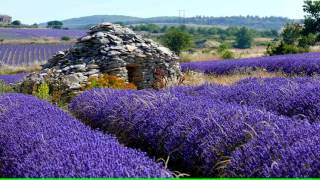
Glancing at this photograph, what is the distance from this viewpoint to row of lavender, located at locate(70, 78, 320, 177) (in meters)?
3.42

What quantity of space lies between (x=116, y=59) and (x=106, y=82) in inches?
54.6

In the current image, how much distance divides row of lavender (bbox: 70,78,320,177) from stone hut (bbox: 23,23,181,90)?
435cm

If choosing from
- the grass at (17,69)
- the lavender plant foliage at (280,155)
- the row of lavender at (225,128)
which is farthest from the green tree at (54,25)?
the lavender plant foliage at (280,155)

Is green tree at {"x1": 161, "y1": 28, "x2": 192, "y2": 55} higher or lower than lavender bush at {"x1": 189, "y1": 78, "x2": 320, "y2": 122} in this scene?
lower

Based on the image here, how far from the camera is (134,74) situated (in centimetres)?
1306

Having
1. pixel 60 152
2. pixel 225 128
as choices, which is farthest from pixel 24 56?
pixel 60 152

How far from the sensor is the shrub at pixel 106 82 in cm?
1100

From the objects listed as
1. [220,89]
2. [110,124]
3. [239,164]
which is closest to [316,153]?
[239,164]

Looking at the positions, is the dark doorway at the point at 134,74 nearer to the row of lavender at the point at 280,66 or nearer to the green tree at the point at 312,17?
the row of lavender at the point at 280,66

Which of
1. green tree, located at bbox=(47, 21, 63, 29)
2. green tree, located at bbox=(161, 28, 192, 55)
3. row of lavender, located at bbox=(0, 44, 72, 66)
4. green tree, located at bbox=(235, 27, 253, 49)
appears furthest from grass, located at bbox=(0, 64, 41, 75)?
green tree, located at bbox=(47, 21, 63, 29)

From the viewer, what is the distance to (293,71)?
50.3 ft

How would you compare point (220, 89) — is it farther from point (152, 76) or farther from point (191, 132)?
point (152, 76)

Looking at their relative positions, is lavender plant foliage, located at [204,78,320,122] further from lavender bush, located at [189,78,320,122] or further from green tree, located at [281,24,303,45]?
green tree, located at [281,24,303,45]

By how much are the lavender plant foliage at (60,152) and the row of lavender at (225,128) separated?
0.70m
